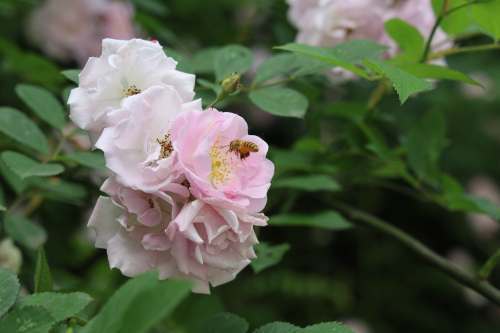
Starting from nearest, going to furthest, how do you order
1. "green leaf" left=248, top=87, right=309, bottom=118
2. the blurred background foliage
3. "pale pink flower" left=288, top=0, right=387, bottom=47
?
"green leaf" left=248, top=87, right=309, bottom=118, "pale pink flower" left=288, top=0, right=387, bottom=47, the blurred background foliage

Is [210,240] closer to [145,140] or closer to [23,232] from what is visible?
[145,140]

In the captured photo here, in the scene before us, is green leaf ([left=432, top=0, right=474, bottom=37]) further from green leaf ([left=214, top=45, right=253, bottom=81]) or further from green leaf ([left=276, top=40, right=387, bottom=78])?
green leaf ([left=214, top=45, right=253, bottom=81])

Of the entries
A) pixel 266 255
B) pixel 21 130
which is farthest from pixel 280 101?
pixel 21 130

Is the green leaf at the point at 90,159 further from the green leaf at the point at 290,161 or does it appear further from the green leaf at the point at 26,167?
the green leaf at the point at 290,161

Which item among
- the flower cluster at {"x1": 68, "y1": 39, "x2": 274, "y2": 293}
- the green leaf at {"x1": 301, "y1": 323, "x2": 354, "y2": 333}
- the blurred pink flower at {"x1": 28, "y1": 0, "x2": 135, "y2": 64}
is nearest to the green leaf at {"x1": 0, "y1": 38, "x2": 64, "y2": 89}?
the blurred pink flower at {"x1": 28, "y1": 0, "x2": 135, "y2": 64}

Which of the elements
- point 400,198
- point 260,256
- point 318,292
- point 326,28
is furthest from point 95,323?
point 400,198

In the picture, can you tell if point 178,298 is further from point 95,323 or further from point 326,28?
point 326,28

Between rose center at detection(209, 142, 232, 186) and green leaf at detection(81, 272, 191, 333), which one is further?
rose center at detection(209, 142, 232, 186)
